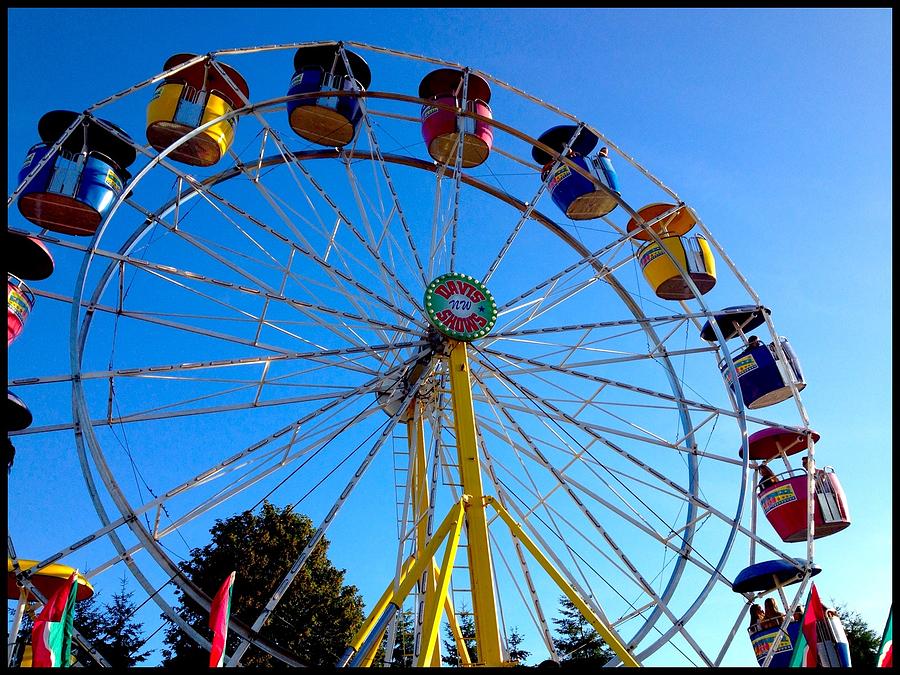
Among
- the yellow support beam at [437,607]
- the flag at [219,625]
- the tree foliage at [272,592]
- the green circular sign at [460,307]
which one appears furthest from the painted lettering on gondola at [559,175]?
the tree foliage at [272,592]

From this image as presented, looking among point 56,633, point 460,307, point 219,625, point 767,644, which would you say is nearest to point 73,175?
point 460,307

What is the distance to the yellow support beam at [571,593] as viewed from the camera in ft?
32.1

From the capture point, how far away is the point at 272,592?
72.1 feet

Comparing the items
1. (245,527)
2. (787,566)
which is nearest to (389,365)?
(787,566)

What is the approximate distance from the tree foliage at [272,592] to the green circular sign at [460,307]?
12385 millimetres

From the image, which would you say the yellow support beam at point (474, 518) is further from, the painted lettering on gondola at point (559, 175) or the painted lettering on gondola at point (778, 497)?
the painted lettering on gondola at point (778, 497)

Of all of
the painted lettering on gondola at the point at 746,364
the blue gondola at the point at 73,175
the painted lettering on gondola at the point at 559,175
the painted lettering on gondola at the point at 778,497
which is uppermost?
the painted lettering on gondola at the point at 559,175

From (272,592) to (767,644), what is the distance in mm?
13988

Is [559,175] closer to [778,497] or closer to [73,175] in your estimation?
[778,497]

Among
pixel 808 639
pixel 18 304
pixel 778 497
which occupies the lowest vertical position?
pixel 808 639

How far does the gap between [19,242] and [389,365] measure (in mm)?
5215

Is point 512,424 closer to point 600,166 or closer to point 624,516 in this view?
point 624,516

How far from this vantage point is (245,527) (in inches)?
931

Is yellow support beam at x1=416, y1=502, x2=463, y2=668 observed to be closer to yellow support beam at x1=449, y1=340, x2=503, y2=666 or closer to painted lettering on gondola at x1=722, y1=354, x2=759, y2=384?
yellow support beam at x1=449, y1=340, x2=503, y2=666
